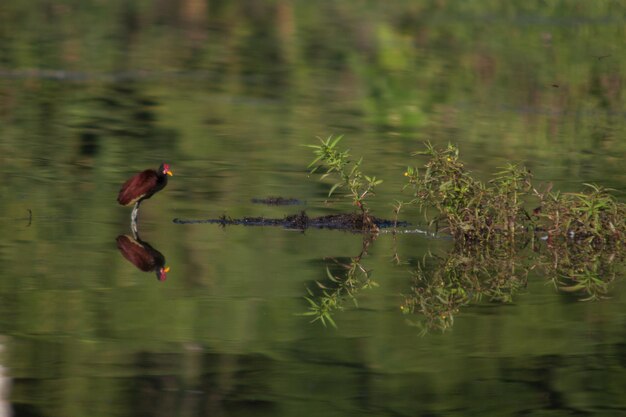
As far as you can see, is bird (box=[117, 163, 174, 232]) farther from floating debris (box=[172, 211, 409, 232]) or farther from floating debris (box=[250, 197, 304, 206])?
floating debris (box=[250, 197, 304, 206])

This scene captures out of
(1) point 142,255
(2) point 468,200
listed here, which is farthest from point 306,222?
(1) point 142,255

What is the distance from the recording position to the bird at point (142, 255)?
10445 millimetres

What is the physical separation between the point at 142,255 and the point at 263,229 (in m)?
1.49

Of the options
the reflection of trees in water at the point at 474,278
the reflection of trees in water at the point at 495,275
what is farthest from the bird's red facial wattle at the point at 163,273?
the reflection of trees in water at the point at 495,275

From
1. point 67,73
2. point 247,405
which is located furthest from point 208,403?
point 67,73

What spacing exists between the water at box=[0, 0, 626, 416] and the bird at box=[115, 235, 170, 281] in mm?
87

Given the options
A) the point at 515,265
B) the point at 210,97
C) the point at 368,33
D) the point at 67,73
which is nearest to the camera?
the point at 515,265

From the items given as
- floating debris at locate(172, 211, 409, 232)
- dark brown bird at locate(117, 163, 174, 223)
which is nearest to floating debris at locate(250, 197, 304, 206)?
floating debris at locate(172, 211, 409, 232)

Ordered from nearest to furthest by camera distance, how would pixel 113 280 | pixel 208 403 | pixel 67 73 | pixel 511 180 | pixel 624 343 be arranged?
pixel 208 403, pixel 624 343, pixel 113 280, pixel 511 180, pixel 67 73

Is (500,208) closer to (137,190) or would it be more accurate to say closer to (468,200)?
(468,200)

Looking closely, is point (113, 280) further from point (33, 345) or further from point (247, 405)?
point (247, 405)

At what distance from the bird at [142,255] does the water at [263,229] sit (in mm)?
87

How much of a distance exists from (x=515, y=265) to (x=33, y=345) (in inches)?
164

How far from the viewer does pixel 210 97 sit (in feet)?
68.9
